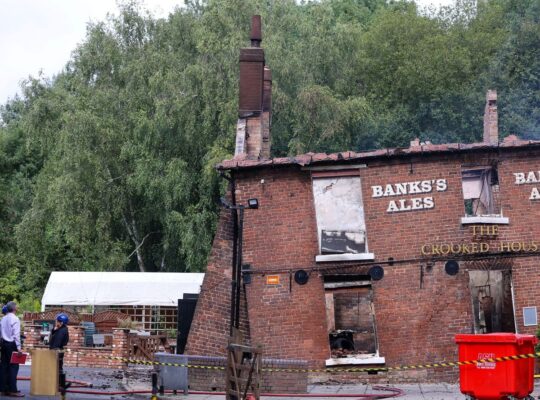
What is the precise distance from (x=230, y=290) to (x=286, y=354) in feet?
6.75

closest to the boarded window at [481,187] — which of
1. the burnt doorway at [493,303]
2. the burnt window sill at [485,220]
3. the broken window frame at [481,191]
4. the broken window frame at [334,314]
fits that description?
the broken window frame at [481,191]

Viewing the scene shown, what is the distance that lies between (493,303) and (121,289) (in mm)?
16864

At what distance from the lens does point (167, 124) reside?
4666 centimetres

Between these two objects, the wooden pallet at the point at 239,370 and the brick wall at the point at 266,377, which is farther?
the brick wall at the point at 266,377

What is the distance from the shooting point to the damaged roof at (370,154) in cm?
2602

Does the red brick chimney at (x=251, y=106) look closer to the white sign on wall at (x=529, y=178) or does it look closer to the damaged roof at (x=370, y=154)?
the damaged roof at (x=370, y=154)

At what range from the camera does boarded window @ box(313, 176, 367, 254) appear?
2652 cm

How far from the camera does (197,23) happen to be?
49.1 metres

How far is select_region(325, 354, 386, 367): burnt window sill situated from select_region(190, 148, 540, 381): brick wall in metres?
0.17

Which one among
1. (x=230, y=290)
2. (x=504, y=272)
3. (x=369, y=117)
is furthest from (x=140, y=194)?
(x=504, y=272)

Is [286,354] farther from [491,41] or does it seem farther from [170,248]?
[491,41]

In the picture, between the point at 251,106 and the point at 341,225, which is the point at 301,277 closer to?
the point at 341,225

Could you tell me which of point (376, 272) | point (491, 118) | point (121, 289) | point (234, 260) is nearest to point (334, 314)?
point (376, 272)

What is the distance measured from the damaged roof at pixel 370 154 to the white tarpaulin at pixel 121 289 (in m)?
12.9
